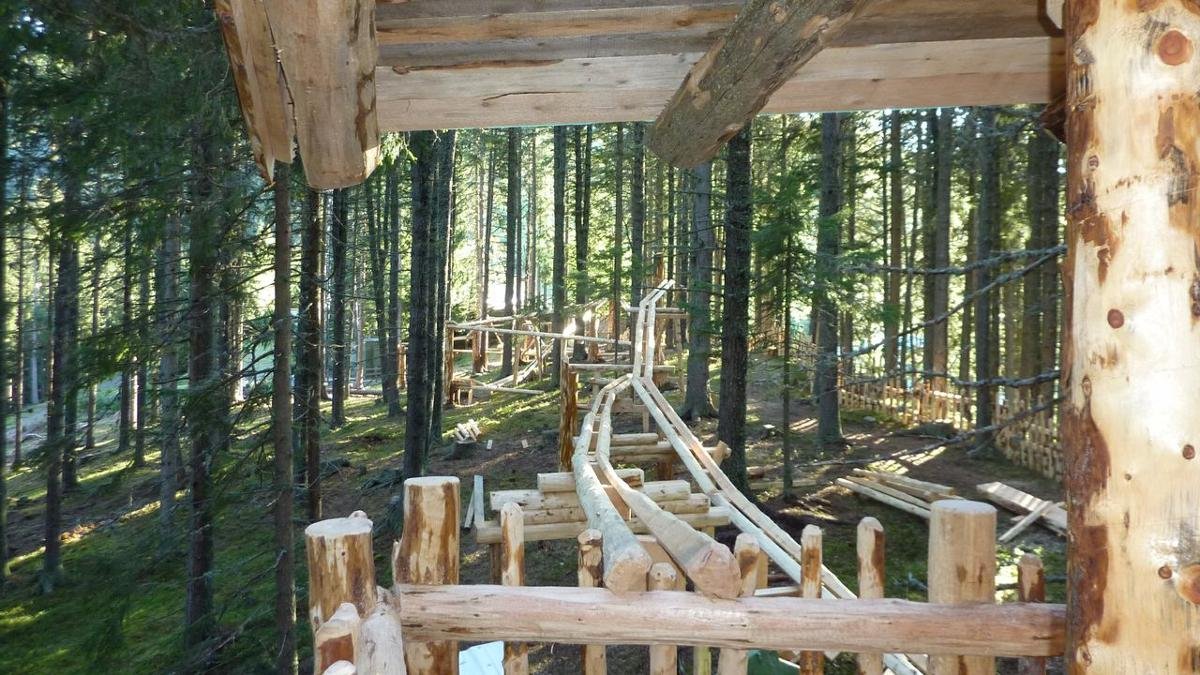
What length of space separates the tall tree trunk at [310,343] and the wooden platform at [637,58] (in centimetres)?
515

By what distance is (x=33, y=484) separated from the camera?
65.5ft

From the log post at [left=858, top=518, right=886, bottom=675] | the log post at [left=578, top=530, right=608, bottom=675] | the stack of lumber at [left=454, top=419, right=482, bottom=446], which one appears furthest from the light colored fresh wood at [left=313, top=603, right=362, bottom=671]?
the stack of lumber at [left=454, top=419, right=482, bottom=446]

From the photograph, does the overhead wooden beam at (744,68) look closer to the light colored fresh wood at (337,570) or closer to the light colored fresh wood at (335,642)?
the light colored fresh wood at (337,570)

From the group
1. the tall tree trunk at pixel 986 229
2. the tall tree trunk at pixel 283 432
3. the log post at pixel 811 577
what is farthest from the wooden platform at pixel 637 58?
the tall tree trunk at pixel 986 229

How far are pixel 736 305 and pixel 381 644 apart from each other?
7.66 metres

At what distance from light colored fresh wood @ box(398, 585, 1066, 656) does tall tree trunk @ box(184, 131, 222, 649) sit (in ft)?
17.2

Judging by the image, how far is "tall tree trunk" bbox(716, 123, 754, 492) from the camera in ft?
30.8

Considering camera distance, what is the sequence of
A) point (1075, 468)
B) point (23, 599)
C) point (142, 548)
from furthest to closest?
point (23, 599), point (142, 548), point (1075, 468)

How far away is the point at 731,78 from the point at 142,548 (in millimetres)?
7094

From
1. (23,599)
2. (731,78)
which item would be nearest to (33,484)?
(23,599)

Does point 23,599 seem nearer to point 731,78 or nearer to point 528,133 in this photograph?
point 731,78

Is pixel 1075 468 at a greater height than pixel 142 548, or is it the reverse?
pixel 1075 468

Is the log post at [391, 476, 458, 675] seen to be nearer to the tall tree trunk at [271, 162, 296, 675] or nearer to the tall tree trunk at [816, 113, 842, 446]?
the tall tree trunk at [271, 162, 296, 675]

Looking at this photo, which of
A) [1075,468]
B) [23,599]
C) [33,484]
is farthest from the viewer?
[33,484]
